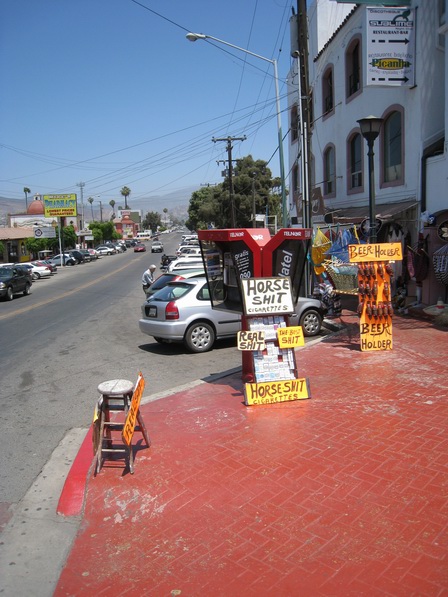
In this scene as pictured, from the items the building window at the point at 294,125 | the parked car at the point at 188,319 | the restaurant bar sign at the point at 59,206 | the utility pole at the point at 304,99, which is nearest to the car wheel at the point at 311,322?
the parked car at the point at 188,319

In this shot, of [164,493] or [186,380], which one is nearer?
[164,493]

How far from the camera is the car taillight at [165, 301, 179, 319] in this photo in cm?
1136

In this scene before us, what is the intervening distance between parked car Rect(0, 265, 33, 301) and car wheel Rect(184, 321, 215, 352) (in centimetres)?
1698

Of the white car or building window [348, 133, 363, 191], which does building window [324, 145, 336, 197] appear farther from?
the white car

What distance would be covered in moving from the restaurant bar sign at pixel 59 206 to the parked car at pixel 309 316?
59614 millimetres

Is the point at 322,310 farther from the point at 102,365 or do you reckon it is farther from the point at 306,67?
the point at 306,67

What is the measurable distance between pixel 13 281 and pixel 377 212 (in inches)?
731

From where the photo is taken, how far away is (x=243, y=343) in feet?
23.8

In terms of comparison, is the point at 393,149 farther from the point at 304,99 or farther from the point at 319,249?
the point at 319,249

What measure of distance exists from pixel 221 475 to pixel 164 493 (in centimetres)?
58

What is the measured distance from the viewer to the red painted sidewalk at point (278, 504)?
12.0 ft

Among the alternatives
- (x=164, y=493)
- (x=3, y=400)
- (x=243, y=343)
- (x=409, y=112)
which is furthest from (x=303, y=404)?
(x=409, y=112)

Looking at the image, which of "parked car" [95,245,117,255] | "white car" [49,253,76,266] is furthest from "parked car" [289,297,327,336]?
"parked car" [95,245,117,255]

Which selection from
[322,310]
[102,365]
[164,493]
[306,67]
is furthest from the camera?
[306,67]
